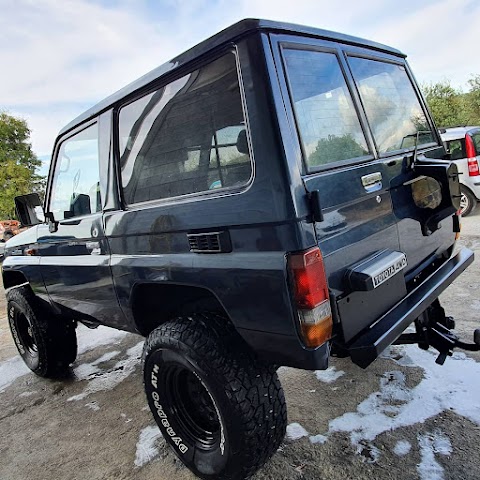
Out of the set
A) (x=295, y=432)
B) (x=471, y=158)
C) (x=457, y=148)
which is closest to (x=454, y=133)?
(x=457, y=148)

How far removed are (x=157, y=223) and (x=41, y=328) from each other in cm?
202

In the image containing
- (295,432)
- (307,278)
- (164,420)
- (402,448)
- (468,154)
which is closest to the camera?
(307,278)

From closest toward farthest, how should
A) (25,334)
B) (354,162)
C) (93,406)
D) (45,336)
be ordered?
(354,162)
(93,406)
(45,336)
(25,334)

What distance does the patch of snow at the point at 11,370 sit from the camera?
3.71 metres

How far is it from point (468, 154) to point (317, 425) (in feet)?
22.8

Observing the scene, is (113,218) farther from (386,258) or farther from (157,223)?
(386,258)

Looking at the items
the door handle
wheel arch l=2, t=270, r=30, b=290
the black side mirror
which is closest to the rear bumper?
the door handle

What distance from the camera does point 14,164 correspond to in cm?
2141

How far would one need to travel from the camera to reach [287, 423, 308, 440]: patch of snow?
7.49 feet

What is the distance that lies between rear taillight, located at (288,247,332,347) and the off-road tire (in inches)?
105

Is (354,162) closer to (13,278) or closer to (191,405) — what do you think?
(191,405)

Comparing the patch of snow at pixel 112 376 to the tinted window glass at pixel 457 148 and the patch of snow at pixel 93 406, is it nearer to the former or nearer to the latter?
the patch of snow at pixel 93 406

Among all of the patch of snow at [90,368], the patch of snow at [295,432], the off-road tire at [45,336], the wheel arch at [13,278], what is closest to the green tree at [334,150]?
the patch of snow at [295,432]

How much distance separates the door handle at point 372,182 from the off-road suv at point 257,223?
0.04 ft
